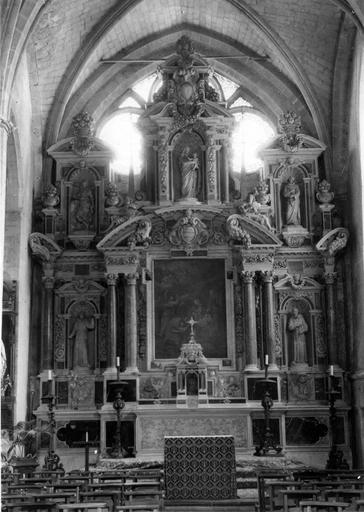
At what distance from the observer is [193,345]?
68.8ft

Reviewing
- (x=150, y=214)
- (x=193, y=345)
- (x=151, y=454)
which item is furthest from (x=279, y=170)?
(x=151, y=454)

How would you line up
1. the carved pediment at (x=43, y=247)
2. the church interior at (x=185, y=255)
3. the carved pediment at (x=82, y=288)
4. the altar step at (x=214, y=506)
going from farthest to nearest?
the carved pediment at (x=82, y=288) → the carved pediment at (x=43, y=247) → the church interior at (x=185, y=255) → the altar step at (x=214, y=506)

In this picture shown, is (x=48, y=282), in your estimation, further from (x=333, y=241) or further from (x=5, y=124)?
(x=333, y=241)

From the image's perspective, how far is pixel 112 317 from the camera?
21.6 metres

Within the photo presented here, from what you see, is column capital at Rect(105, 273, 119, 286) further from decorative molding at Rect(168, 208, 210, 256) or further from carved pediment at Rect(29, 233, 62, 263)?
decorative molding at Rect(168, 208, 210, 256)

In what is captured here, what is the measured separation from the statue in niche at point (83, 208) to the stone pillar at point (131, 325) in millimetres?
1880

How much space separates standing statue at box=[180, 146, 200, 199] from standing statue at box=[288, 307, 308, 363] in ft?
12.5

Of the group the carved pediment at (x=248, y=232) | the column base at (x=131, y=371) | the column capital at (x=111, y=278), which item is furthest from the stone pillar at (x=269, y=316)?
the column capital at (x=111, y=278)

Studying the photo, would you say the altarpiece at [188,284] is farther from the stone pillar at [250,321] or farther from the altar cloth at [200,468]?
the altar cloth at [200,468]

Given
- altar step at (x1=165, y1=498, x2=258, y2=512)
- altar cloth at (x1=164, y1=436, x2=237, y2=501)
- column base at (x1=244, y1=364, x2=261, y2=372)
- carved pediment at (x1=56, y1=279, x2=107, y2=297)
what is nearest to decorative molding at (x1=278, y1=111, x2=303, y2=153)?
column base at (x1=244, y1=364, x2=261, y2=372)

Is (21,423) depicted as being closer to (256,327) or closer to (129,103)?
(256,327)

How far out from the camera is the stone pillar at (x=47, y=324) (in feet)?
70.7

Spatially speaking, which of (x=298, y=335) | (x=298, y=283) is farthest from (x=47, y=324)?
(x=298, y=283)

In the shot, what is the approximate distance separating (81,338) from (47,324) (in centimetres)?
87
